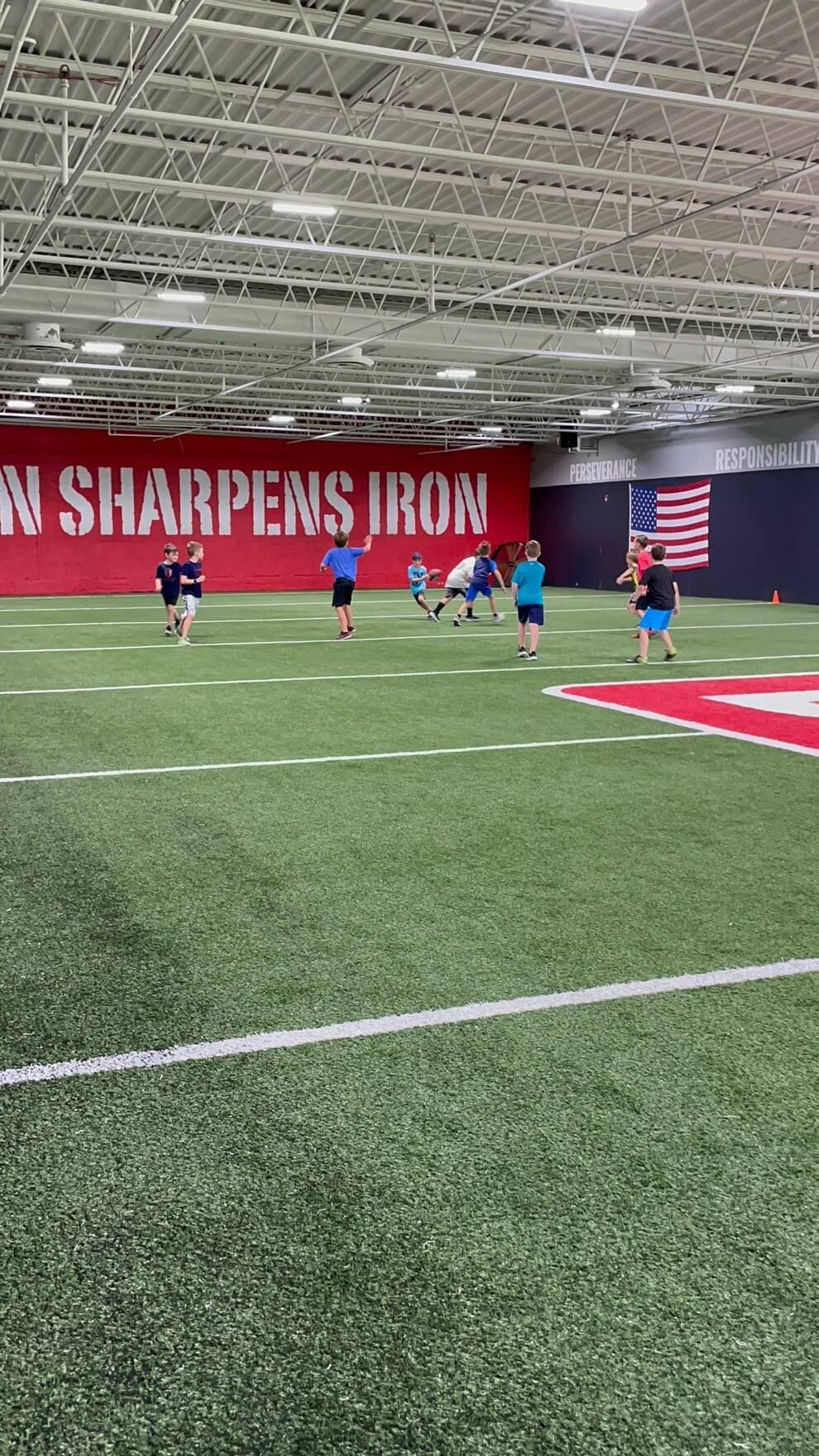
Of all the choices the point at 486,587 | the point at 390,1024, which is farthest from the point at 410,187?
the point at 390,1024

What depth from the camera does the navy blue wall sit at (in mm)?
32562

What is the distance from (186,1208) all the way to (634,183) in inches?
662

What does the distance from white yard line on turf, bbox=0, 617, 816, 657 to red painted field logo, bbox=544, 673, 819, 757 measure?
228 inches

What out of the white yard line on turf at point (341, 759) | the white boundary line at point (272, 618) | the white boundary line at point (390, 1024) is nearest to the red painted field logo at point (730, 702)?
the white yard line on turf at point (341, 759)

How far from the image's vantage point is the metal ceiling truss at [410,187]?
1168 centimetres

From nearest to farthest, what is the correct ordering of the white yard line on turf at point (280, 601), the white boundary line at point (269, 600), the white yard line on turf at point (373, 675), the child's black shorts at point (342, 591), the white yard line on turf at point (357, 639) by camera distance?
the white yard line on turf at point (373, 675), the white yard line on turf at point (357, 639), the child's black shorts at point (342, 591), the white yard line on turf at point (280, 601), the white boundary line at point (269, 600)

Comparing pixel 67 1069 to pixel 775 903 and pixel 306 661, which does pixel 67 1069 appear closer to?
pixel 775 903

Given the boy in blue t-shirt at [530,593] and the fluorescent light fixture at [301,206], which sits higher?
the fluorescent light fixture at [301,206]

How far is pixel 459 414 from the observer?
Answer: 116 ft

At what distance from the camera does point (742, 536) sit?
114ft

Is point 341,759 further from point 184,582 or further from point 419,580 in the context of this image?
point 419,580

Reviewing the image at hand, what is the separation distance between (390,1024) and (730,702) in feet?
28.0

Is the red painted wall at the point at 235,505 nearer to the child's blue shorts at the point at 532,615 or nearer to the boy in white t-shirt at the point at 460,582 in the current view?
the boy in white t-shirt at the point at 460,582

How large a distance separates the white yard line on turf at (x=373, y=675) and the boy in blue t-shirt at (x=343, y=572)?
3919mm
